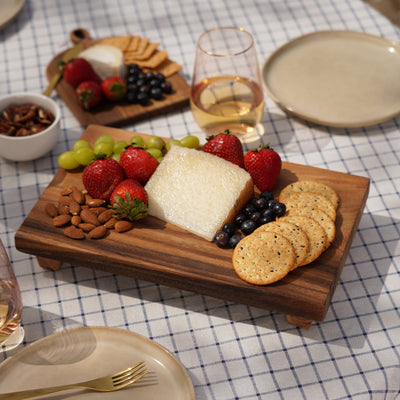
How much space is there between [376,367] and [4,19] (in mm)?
1874

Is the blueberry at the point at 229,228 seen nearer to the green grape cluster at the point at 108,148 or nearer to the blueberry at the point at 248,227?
the blueberry at the point at 248,227

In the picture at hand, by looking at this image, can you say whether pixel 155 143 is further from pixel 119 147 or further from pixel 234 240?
pixel 234 240

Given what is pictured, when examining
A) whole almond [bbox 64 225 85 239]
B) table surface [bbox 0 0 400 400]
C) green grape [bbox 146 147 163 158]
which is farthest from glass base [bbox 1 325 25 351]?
green grape [bbox 146 147 163 158]

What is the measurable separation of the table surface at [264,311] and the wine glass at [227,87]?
0.13 m

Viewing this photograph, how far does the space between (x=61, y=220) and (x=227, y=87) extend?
665 millimetres

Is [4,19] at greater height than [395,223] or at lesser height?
greater

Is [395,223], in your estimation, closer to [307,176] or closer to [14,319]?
[307,176]

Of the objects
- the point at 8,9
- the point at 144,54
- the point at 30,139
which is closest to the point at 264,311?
the point at 30,139

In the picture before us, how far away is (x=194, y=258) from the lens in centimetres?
141

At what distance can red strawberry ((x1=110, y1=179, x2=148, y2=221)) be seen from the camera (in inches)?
57.4

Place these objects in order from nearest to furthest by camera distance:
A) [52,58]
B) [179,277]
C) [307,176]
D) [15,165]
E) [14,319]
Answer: [14,319]
[179,277]
[307,176]
[15,165]
[52,58]

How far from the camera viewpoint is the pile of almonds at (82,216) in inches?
57.8

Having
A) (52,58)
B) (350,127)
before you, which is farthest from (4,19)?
(350,127)

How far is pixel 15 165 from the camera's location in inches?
73.2
